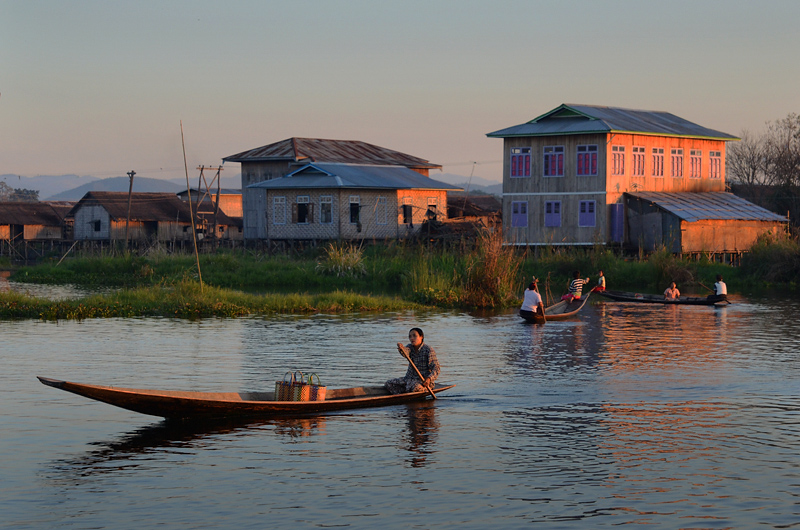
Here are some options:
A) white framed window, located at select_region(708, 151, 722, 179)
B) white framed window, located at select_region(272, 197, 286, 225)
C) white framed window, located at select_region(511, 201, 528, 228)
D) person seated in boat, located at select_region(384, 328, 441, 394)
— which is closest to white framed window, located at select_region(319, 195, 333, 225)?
white framed window, located at select_region(272, 197, 286, 225)

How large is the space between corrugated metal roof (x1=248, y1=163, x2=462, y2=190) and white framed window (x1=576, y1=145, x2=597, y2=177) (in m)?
13.1

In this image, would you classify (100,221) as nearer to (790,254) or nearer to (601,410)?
(790,254)

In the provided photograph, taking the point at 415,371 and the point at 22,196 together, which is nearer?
the point at 415,371

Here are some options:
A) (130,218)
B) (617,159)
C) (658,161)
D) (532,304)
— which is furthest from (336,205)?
(532,304)

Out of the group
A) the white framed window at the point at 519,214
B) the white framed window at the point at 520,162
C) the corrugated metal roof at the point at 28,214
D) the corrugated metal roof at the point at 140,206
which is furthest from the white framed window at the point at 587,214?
the corrugated metal roof at the point at 28,214

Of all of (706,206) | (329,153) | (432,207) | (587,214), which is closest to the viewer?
(587,214)

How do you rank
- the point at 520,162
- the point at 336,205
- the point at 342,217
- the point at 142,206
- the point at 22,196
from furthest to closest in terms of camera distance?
the point at 22,196, the point at 142,206, the point at 342,217, the point at 336,205, the point at 520,162

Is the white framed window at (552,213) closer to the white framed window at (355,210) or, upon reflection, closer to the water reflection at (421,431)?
the white framed window at (355,210)

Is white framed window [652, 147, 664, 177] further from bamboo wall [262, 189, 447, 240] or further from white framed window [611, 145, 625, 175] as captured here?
bamboo wall [262, 189, 447, 240]

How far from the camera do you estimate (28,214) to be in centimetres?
8188

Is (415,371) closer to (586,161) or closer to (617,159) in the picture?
(586,161)

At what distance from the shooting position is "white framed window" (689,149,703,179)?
5569cm

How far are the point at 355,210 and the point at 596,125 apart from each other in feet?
53.2

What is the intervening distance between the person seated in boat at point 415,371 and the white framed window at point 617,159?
1400 inches
